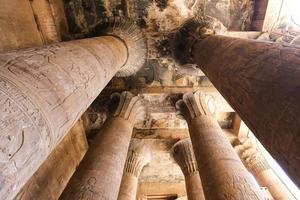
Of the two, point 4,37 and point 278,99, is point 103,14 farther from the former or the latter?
point 278,99

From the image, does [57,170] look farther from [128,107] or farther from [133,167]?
[128,107]

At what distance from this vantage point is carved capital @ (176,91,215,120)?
241 inches

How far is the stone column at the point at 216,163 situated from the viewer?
3.57 m

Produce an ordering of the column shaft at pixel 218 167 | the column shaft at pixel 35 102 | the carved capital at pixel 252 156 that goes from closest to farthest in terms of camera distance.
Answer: the column shaft at pixel 35 102 < the column shaft at pixel 218 167 < the carved capital at pixel 252 156

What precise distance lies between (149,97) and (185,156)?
197 cm

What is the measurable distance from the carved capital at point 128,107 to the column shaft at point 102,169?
742 mm

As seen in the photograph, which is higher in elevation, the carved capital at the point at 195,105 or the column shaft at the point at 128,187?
the carved capital at the point at 195,105

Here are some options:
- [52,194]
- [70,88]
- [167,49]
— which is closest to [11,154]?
[70,88]

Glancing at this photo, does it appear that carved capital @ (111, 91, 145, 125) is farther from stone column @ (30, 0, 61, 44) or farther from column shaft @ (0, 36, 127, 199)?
column shaft @ (0, 36, 127, 199)

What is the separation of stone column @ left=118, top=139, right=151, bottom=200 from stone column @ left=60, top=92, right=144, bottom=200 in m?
1.39

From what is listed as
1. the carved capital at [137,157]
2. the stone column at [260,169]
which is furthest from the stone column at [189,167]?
the stone column at [260,169]

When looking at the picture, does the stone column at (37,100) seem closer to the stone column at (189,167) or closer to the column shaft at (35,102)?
the column shaft at (35,102)

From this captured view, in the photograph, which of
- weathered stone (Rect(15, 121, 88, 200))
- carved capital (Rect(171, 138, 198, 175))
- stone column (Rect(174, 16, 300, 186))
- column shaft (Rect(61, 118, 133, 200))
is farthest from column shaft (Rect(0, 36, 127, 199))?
carved capital (Rect(171, 138, 198, 175))

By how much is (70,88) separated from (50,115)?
56 centimetres
